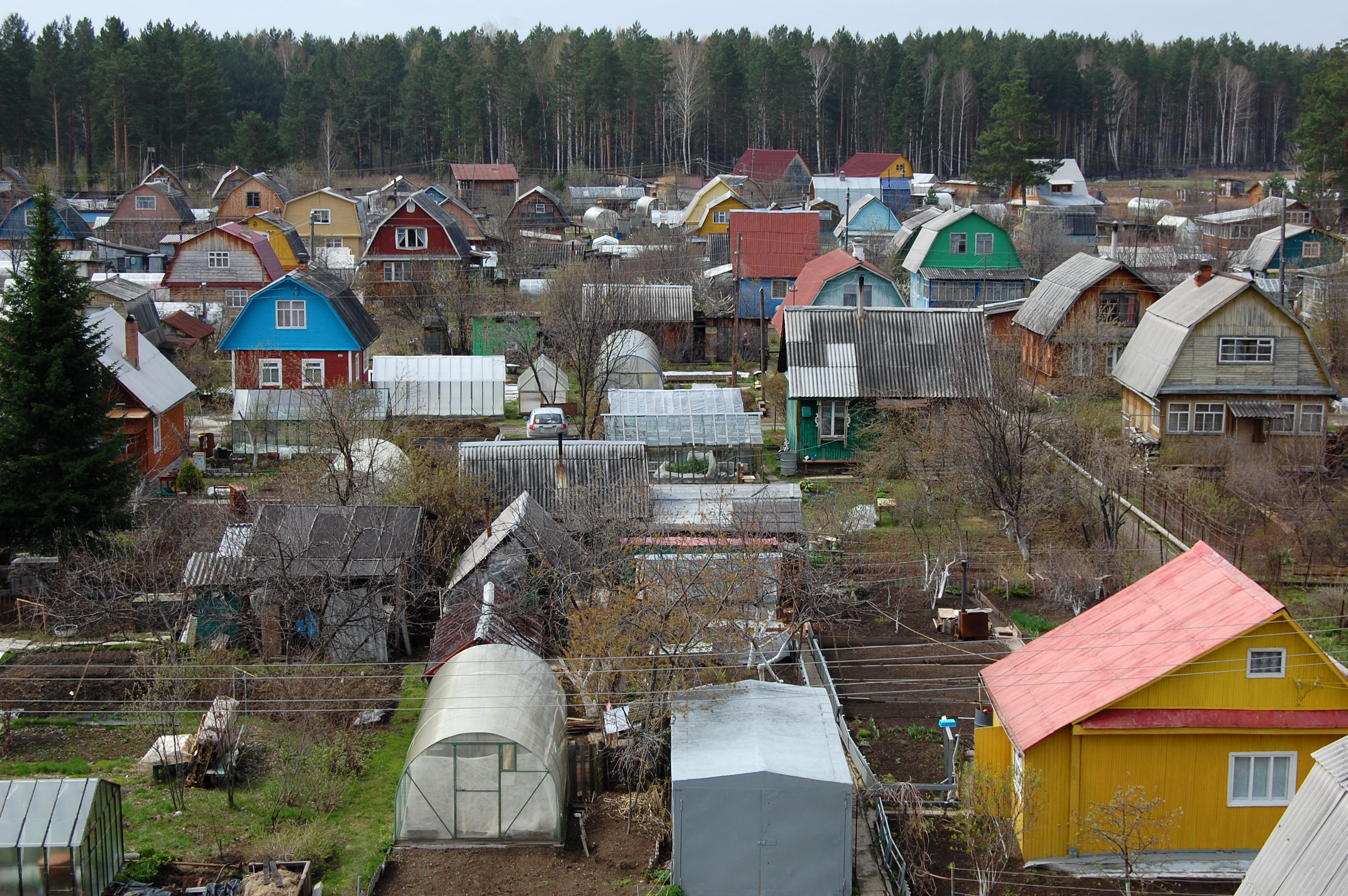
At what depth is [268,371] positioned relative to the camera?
3594 cm

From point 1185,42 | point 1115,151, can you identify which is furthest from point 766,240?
point 1185,42

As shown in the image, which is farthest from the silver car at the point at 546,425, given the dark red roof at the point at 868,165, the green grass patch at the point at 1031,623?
the dark red roof at the point at 868,165

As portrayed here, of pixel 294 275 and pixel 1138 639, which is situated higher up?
pixel 294 275

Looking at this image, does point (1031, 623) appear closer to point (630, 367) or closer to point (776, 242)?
point (630, 367)

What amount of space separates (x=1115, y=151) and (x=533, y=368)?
266ft

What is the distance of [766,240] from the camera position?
48438 millimetres

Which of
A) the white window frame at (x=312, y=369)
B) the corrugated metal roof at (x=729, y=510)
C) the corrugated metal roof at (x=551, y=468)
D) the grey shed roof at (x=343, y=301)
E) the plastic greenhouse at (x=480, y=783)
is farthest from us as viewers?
the white window frame at (x=312, y=369)

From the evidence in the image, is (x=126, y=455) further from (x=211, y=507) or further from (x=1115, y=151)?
(x=1115, y=151)

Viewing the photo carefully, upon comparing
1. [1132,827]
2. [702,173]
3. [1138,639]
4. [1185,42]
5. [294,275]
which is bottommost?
[1132,827]

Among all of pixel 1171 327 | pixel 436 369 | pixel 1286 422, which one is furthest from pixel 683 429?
pixel 1286 422

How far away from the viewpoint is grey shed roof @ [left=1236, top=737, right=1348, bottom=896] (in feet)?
33.2

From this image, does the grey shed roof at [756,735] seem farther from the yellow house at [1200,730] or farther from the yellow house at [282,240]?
the yellow house at [282,240]

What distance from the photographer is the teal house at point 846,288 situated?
4012 cm

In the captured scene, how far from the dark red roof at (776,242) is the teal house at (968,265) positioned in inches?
172
